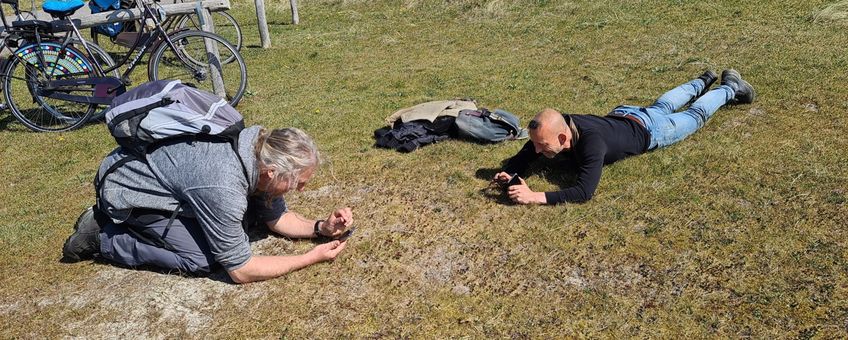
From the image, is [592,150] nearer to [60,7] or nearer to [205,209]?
[205,209]

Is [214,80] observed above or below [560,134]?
below

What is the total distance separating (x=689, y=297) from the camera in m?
3.49

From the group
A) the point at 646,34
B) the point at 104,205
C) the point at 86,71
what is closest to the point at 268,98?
the point at 86,71

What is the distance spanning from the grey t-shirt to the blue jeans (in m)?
3.63

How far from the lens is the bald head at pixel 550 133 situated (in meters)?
4.65

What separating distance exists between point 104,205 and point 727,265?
396 cm

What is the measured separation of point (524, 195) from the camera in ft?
15.2

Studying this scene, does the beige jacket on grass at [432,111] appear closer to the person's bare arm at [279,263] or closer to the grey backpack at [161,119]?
the person's bare arm at [279,263]

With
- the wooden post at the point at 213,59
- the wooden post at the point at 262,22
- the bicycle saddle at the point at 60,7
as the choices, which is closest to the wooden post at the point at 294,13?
the wooden post at the point at 262,22

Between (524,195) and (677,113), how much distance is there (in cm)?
219

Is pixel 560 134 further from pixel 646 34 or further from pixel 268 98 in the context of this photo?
pixel 646 34

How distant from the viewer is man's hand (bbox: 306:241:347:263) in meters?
4.02

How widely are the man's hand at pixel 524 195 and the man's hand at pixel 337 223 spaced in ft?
4.18

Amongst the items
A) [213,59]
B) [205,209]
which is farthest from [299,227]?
[213,59]
